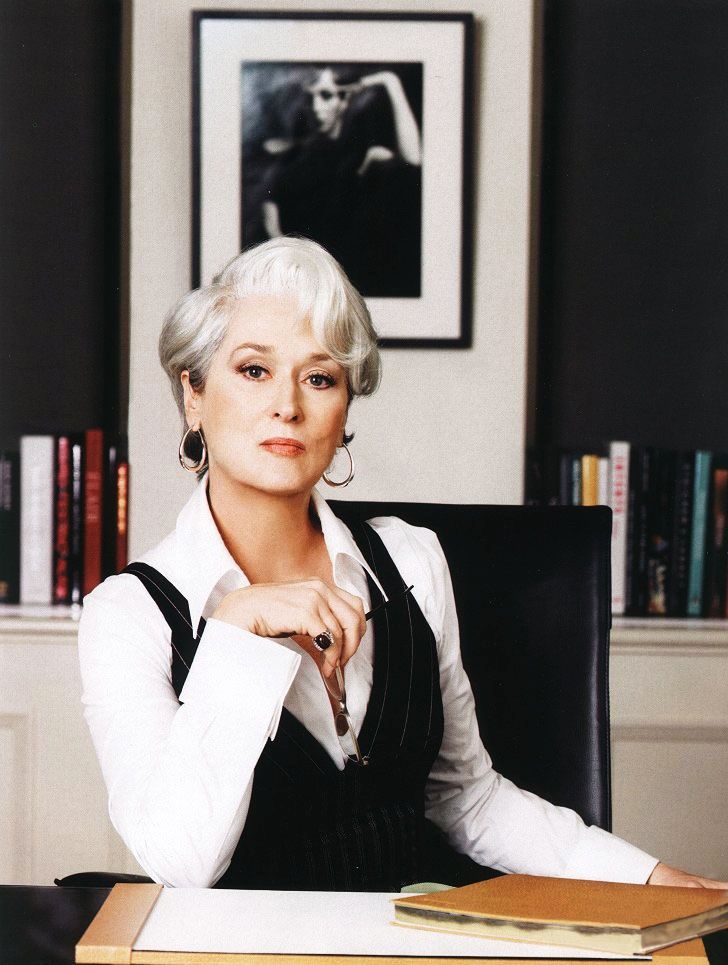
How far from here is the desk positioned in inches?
30.0

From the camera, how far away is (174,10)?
6.53ft

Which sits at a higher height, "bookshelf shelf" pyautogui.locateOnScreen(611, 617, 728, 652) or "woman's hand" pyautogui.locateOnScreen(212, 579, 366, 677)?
"woman's hand" pyautogui.locateOnScreen(212, 579, 366, 677)

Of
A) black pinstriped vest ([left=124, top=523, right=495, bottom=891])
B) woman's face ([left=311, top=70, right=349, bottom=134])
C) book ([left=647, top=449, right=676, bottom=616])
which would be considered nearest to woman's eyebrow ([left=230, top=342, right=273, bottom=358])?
black pinstriped vest ([left=124, top=523, right=495, bottom=891])

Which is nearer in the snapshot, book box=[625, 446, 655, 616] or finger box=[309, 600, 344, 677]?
finger box=[309, 600, 344, 677]

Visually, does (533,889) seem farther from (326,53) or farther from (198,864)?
(326,53)

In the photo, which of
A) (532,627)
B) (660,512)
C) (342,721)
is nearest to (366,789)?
(342,721)

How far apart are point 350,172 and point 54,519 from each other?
2.79 feet

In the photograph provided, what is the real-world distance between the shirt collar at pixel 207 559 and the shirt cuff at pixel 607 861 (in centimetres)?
38

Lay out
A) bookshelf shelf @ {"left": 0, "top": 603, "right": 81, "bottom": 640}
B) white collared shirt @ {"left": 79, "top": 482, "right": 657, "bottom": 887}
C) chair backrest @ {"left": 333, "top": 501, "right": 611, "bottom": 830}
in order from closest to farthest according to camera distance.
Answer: white collared shirt @ {"left": 79, "top": 482, "right": 657, "bottom": 887}, chair backrest @ {"left": 333, "top": 501, "right": 611, "bottom": 830}, bookshelf shelf @ {"left": 0, "top": 603, "right": 81, "bottom": 640}

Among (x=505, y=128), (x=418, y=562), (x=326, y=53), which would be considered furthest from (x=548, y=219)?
(x=418, y=562)

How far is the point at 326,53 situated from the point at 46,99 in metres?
0.55

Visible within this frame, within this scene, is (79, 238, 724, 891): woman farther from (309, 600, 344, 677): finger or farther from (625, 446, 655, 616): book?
(625, 446, 655, 616): book

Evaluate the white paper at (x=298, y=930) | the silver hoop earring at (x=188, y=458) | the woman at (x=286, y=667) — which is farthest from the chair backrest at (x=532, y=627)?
the white paper at (x=298, y=930)

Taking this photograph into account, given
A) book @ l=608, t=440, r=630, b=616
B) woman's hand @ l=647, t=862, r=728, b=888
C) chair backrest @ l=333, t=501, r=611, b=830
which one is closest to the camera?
woman's hand @ l=647, t=862, r=728, b=888
